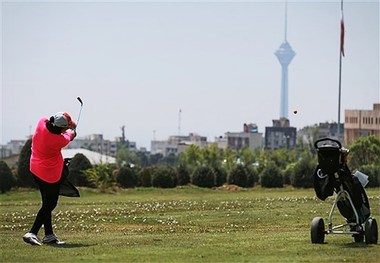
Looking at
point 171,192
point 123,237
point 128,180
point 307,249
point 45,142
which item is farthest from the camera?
point 128,180

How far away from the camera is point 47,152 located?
1384cm

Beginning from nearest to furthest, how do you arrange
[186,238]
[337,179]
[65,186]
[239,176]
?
[337,179]
[65,186]
[186,238]
[239,176]

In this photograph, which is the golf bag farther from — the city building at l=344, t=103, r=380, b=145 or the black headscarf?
the city building at l=344, t=103, r=380, b=145

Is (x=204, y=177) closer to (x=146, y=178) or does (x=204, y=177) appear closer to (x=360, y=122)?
(x=146, y=178)

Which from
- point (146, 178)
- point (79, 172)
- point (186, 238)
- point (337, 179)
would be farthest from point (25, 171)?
point (337, 179)

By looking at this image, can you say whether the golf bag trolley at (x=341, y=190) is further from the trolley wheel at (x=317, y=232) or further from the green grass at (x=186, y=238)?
the green grass at (x=186, y=238)

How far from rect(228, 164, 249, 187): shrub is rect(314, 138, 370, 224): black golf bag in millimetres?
35733

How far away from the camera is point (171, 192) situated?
4278cm

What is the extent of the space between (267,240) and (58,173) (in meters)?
3.16

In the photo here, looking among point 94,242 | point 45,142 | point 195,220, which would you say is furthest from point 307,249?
point 195,220

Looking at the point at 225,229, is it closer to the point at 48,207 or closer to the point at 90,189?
the point at 48,207

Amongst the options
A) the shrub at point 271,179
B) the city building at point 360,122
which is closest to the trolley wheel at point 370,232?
the shrub at point 271,179

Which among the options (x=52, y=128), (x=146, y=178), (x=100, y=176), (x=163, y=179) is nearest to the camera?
(x=52, y=128)

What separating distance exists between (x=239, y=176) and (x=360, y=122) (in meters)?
79.8
